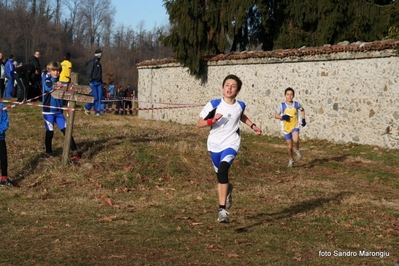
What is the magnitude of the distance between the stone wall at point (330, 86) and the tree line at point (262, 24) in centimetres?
126

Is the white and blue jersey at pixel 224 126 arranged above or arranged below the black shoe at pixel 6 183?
above

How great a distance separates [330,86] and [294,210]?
1017 centimetres

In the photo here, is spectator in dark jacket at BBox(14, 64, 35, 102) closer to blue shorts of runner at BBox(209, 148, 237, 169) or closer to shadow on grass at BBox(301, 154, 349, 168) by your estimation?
shadow on grass at BBox(301, 154, 349, 168)

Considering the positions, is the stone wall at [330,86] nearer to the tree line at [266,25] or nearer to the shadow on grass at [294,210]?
the tree line at [266,25]

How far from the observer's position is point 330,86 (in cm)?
1878

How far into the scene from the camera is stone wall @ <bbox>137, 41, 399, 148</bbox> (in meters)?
17.0

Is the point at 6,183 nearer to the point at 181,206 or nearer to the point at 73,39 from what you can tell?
the point at 181,206

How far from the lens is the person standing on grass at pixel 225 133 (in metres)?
7.75

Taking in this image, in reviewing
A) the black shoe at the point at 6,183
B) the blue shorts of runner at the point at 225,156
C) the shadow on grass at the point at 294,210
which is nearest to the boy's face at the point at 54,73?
the black shoe at the point at 6,183

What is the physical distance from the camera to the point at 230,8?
80.9 ft

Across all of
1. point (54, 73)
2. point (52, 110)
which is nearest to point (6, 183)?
point (52, 110)

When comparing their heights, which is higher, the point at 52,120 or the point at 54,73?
the point at 54,73

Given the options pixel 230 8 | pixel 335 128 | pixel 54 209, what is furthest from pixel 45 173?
pixel 230 8

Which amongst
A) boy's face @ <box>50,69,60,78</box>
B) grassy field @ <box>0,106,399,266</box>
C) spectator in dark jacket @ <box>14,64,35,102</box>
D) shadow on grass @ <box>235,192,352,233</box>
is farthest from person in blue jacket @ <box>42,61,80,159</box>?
spectator in dark jacket @ <box>14,64,35,102</box>
